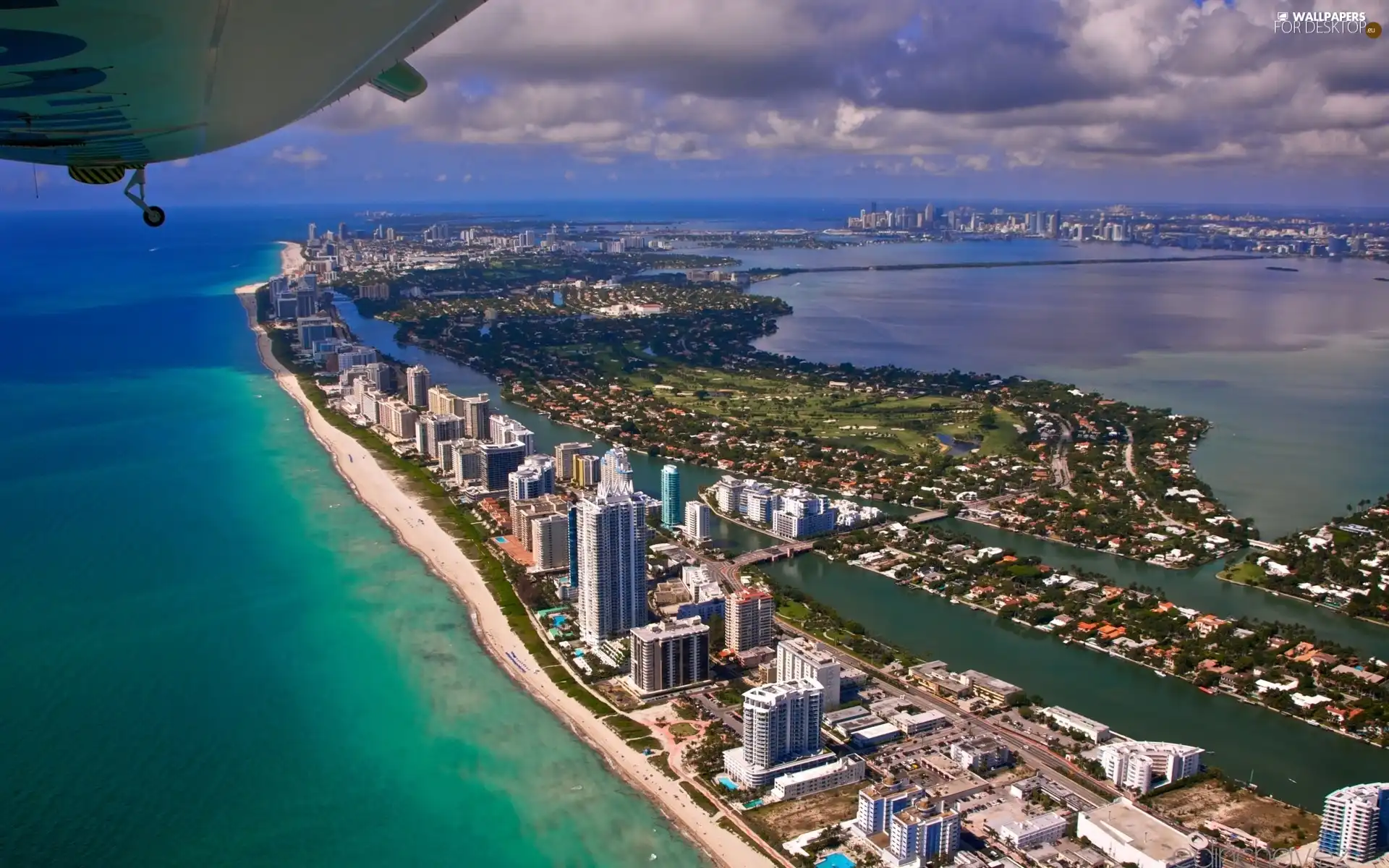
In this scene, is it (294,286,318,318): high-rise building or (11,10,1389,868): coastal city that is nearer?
(11,10,1389,868): coastal city

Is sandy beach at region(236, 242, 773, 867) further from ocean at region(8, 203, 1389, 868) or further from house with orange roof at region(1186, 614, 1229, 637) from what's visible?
house with orange roof at region(1186, 614, 1229, 637)

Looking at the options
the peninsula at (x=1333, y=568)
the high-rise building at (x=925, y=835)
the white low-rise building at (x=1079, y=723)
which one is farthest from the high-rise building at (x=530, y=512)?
the peninsula at (x=1333, y=568)

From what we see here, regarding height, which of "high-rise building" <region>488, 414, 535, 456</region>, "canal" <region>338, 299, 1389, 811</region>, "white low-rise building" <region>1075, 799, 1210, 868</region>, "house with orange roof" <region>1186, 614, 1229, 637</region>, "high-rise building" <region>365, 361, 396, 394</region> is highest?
"high-rise building" <region>365, 361, 396, 394</region>

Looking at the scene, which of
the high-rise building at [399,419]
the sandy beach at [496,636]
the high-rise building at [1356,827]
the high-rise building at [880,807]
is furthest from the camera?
the high-rise building at [399,419]

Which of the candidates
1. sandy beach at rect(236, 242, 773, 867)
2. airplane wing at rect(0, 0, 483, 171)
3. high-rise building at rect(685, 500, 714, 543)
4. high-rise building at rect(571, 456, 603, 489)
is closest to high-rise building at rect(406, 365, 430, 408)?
sandy beach at rect(236, 242, 773, 867)

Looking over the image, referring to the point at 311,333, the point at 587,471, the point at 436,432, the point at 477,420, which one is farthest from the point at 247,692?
the point at 311,333

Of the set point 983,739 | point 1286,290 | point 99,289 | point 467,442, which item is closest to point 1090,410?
point 467,442

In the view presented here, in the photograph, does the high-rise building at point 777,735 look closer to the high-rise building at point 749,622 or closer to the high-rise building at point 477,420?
the high-rise building at point 749,622

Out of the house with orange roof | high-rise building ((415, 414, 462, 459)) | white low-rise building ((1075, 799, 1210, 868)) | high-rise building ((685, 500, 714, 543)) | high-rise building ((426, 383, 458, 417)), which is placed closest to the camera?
white low-rise building ((1075, 799, 1210, 868))
